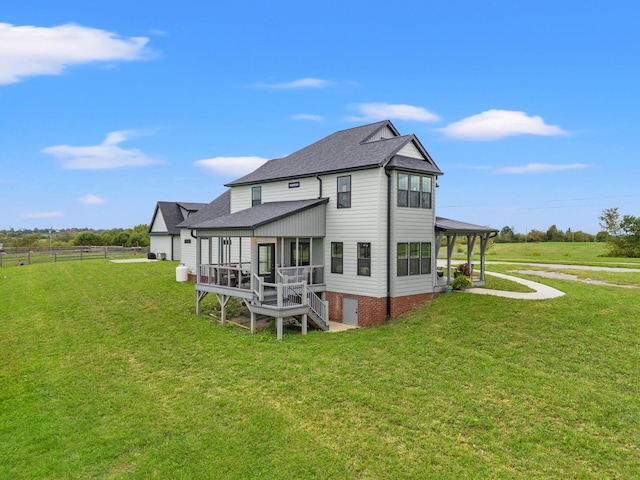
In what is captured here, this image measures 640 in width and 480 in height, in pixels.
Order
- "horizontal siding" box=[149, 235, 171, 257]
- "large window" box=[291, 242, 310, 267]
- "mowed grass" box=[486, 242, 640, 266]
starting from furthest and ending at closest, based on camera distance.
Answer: "horizontal siding" box=[149, 235, 171, 257] → "mowed grass" box=[486, 242, 640, 266] → "large window" box=[291, 242, 310, 267]

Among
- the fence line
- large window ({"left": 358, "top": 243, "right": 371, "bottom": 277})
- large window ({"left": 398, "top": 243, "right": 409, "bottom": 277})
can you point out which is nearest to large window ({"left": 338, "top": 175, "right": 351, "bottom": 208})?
large window ({"left": 358, "top": 243, "right": 371, "bottom": 277})

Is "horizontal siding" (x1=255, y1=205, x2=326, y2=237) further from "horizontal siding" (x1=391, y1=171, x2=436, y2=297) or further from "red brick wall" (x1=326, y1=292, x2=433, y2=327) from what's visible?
"horizontal siding" (x1=391, y1=171, x2=436, y2=297)

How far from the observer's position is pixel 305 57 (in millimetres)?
23641

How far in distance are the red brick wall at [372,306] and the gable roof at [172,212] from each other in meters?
23.5

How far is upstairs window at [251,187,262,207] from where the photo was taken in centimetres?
2086

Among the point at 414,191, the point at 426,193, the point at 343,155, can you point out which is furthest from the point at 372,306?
the point at 343,155

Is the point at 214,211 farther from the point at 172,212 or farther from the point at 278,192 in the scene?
the point at 172,212

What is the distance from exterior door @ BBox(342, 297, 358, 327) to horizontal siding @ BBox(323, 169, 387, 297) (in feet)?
1.26

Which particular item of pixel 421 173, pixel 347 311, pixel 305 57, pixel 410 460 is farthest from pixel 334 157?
pixel 410 460

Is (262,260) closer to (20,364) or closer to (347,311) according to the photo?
(347,311)

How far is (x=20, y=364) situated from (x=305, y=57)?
20.4m

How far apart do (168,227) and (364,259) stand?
84.3 ft

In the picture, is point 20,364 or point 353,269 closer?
point 20,364

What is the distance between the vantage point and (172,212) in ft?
125
